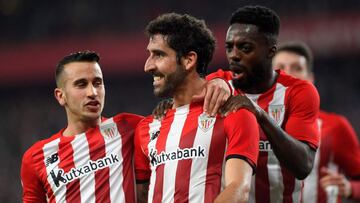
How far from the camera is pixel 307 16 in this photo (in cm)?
1430

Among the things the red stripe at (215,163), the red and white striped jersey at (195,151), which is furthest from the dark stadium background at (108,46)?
the red stripe at (215,163)

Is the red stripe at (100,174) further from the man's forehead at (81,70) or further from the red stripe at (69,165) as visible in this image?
the man's forehead at (81,70)

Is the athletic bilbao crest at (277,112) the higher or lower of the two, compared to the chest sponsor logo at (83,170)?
higher

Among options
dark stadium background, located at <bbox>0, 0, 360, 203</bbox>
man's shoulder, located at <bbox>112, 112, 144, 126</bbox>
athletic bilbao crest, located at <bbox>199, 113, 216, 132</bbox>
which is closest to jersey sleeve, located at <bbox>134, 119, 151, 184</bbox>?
man's shoulder, located at <bbox>112, 112, 144, 126</bbox>

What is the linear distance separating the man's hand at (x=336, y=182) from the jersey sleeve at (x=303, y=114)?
4.58 ft

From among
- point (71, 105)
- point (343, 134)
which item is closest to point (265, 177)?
point (71, 105)

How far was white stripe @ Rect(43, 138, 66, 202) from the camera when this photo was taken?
13.6ft

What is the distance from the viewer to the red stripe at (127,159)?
4055 millimetres

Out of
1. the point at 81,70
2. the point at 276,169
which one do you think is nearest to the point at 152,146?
the point at 276,169

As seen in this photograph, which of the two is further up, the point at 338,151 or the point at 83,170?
the point at 83,170

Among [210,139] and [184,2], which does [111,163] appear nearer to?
[210,139]

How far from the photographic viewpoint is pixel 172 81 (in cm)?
371

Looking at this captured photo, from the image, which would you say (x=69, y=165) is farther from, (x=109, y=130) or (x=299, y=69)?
(x=299, y=69)

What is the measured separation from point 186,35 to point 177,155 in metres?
0.65
